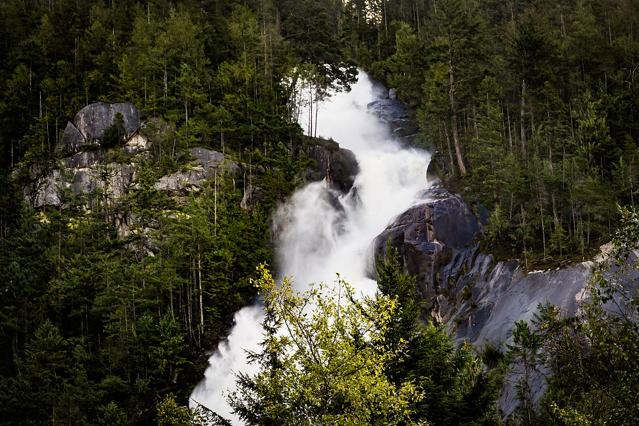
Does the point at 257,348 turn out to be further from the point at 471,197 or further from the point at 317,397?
the point at 317,397

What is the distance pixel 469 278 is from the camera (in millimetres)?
31562

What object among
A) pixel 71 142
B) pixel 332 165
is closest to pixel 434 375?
pixel 332 165

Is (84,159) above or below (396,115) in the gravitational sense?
below

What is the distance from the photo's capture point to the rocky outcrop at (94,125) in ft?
166

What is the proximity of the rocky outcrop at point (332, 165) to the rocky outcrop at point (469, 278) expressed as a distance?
1202 centimetres

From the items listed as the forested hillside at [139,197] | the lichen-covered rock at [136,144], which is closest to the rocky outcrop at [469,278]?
the forested hillside at [139,197]

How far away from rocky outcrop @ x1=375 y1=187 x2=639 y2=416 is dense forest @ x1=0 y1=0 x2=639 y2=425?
132 centimetres

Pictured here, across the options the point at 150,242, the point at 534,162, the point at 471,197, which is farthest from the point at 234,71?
the point at 534,162

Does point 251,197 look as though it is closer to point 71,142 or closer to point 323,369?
point 71,142

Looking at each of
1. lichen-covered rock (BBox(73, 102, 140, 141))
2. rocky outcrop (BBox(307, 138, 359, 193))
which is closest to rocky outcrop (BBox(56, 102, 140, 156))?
lichen-covered rock (BBox(73, 102, 140, 141))

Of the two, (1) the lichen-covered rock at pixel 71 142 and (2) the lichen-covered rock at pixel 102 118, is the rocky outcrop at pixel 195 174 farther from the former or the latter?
(1) the lichen-covered rock at pixel 71 142

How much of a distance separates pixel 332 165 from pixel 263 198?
8.13m

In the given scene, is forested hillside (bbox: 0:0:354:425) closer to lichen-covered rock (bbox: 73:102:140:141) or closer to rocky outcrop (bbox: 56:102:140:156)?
rocky outcrop (bbox: 56:102:140:156)

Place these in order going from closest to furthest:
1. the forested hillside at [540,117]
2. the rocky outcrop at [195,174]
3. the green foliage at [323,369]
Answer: the green foliage at [323,369] → the forested hillside at [540,117] → the rocky outcrop at [195,174]
